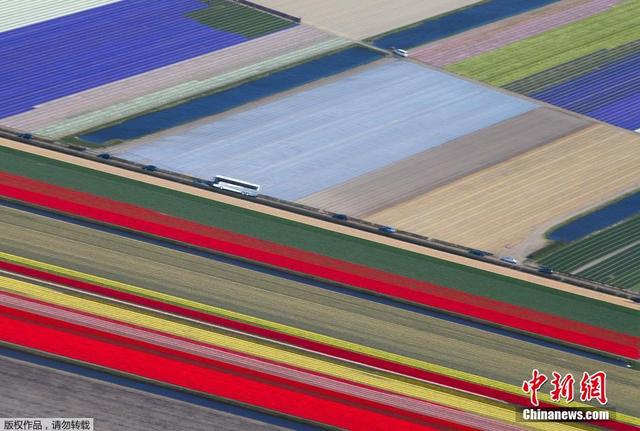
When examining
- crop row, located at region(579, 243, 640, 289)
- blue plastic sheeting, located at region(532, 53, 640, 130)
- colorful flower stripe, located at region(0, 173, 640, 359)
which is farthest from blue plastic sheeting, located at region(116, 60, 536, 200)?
crop row, located at region(579, 243, 640, 289)

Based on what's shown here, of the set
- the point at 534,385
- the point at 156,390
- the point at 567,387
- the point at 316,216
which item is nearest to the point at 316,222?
the point at 316,216

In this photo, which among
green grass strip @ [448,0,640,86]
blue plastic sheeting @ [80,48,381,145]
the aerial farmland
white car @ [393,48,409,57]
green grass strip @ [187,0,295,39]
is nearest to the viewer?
the aerial farmland

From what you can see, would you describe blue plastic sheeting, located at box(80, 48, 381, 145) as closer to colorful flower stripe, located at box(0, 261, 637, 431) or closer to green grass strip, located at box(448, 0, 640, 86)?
green grass strip, located at box(448, 0, 640, 86)

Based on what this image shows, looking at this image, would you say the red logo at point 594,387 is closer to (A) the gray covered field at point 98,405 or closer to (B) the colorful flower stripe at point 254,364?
(B) the colorful flower stripe at point 254,364

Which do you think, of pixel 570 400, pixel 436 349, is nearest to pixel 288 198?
pixel 436 349

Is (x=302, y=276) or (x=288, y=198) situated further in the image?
(x=288, y=198)

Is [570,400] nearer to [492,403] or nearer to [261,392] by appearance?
[492,403]

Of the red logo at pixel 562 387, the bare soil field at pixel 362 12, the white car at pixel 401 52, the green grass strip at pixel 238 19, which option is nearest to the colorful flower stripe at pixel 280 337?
the red logo at pixel 562 387
